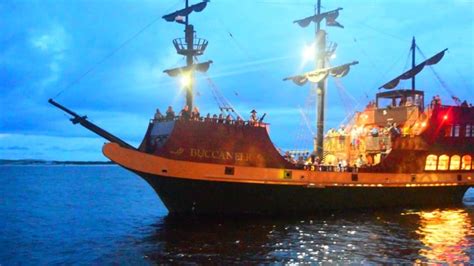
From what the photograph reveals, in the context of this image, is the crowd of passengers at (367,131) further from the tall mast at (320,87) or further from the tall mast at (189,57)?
the tall mast at (189,57)

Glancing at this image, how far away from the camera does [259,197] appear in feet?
81.0

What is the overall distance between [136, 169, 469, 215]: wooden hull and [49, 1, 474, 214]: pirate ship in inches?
1.9

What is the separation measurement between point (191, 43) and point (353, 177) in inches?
416

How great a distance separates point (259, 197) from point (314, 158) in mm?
5323

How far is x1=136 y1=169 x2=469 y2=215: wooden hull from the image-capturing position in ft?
77.2

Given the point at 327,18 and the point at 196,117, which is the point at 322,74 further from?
the point at 196,117

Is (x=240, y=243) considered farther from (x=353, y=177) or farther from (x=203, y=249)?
(x=353, y=177)

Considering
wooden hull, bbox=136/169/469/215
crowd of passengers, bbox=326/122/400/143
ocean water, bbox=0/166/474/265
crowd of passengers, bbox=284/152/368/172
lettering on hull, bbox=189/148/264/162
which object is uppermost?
crowd of passengers, bbox=326/122/400/143

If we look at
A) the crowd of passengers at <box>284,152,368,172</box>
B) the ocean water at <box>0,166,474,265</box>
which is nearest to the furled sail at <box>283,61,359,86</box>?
the crowd of passengers at <box>284,152,368,172</box>

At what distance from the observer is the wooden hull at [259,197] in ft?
77.2

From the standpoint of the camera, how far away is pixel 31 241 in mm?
21875

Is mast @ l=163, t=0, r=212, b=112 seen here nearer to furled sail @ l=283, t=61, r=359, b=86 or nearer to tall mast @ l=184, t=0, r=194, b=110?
tall mast @ l=184, t=0, r=194, b=110

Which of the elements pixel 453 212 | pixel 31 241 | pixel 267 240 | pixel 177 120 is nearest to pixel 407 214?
pixel 453 212

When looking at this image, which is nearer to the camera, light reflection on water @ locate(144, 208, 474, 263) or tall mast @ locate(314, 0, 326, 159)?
light reflection on water @ locate(144, 208, 474, 263)
